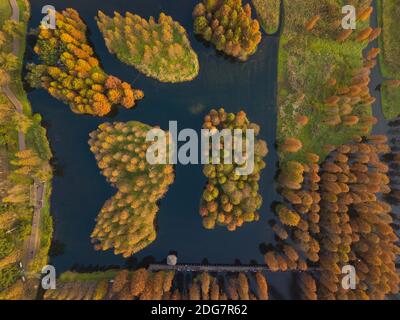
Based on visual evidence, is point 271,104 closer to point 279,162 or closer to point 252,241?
point 279,162

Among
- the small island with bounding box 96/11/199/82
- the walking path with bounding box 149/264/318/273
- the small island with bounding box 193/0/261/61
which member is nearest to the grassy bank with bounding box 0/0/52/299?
the small island with bounding box 96/11/199/82

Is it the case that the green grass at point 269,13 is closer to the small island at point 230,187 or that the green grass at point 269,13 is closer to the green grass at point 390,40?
the small island at point 230,187

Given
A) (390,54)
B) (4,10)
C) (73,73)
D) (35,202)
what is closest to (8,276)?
(35,202)

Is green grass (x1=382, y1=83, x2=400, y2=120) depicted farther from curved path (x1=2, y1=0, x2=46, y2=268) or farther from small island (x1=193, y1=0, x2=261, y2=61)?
curved path (x1=2, y1=0, x2=46, y2=268)

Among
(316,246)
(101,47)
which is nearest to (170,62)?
(101,47)

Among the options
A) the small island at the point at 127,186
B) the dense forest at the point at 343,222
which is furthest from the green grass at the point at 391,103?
the small island at the point at 127,186

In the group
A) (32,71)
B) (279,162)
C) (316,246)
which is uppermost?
(32,71)
